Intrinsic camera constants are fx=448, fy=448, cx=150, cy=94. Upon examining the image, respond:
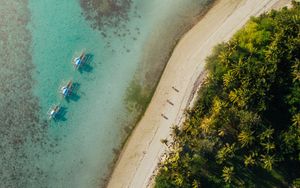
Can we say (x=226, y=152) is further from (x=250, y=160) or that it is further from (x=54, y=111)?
(x=54, y=111)

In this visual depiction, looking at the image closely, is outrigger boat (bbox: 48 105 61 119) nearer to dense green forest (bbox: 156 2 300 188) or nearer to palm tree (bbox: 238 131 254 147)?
dense green forest (bbox: 156 2 300 188)

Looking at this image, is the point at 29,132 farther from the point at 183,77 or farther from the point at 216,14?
the point at 216,14

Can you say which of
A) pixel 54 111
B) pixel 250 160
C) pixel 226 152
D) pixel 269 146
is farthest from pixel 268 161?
pixel 54 111

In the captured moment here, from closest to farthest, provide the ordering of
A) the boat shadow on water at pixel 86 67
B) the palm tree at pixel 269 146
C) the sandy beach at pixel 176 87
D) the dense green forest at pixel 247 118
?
the palm tree at pixel 269 146
the dense green forest at pixel 247 118
the sandy beach at pixel 176 87
the boat shadow on water at pixel 86 67

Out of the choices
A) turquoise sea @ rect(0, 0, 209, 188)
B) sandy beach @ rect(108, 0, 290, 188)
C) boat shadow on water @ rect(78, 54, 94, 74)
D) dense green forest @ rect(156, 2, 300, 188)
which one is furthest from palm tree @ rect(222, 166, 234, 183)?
boat shadow on water @ rect(78, 54, 94, 74)

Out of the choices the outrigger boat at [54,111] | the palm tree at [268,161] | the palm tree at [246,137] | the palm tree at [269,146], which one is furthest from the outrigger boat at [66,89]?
the palm tree at [268,161]

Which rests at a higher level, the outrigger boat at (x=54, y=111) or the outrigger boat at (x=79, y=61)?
the outrigger boat at (x=79, y=61)

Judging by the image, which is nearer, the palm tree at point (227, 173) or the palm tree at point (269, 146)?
the palm tree at point (269, 146)

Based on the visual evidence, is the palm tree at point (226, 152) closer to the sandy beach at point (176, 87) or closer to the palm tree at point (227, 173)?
the palm tree at point (227, 173)
